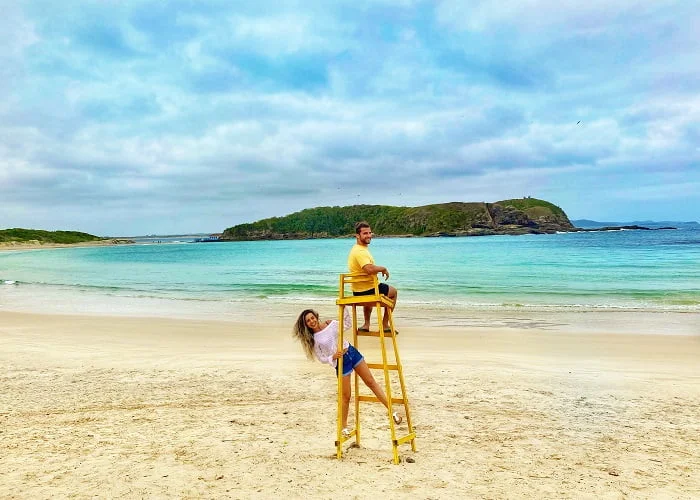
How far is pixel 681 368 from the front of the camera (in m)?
8.70

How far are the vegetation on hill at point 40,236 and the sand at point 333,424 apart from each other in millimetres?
154637

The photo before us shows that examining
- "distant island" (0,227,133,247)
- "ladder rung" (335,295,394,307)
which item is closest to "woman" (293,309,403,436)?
"ladder rung" (335,295,394,307)

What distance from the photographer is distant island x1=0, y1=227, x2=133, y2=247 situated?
143m

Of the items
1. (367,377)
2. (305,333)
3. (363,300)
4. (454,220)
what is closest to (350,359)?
(367,377)

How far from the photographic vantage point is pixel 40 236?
16000 centimetres

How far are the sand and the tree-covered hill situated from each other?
504 feet

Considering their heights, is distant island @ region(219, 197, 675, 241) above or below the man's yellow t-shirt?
above

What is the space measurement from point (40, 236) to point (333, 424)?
178 meters

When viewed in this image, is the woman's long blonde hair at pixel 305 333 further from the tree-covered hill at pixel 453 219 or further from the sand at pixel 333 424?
the tree-covered hill at pixel 453 219

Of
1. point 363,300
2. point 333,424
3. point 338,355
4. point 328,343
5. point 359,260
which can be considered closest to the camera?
point 363,300

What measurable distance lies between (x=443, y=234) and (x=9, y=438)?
15986 cm

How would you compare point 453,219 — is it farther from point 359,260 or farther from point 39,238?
point 359,260

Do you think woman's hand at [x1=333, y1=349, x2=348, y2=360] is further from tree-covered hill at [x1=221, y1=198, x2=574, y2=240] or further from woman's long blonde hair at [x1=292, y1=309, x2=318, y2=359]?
tree-covered hill at [x1=221, y1=198, x2=574, y2=240]

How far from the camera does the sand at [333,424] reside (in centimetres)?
462
